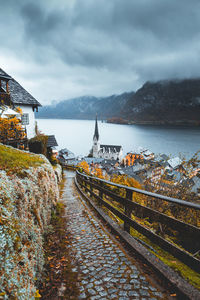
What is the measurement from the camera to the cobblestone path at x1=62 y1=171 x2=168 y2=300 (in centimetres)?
248

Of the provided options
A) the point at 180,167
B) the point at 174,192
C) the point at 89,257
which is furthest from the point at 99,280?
the point at 180,167

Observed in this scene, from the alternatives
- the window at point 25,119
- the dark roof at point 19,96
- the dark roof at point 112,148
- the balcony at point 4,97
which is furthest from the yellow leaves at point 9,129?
the dark roof at point 112,148

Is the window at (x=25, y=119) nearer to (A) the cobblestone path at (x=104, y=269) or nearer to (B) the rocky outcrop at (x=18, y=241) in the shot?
(A) the cobblestone path at (x=104, y=269)

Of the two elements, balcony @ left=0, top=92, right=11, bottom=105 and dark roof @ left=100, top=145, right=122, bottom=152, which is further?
dark roof @ left=100, top=145, right=122, bottom=152

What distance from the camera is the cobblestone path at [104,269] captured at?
8.13 feet

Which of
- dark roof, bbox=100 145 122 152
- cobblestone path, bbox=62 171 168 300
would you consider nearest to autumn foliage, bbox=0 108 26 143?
cobblestone path, bbox=62 171 168 300

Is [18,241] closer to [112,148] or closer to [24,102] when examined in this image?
[24,102]

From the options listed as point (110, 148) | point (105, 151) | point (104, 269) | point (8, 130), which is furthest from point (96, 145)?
point (104, 269)

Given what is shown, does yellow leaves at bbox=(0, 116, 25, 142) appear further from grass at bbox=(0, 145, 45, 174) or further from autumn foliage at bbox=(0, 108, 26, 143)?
grass at bbox=(0, 145, 45, 174)

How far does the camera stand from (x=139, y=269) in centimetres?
295

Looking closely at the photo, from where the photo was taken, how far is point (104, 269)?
3.03 m

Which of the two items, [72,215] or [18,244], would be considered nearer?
[18,244]

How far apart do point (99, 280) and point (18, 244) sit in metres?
1.53

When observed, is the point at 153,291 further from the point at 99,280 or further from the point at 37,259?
the point at 37,259
